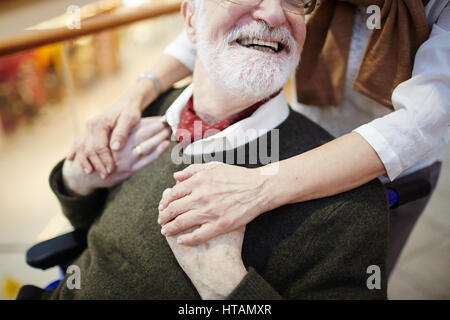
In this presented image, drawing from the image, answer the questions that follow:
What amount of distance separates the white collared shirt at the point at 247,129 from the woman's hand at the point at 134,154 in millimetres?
132

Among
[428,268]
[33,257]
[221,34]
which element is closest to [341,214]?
[221,34]

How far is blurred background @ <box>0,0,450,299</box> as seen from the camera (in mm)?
1894

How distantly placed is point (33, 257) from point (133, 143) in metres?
0.50

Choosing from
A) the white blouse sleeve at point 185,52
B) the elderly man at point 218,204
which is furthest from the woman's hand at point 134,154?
the white blouse sleeve at point 185,52

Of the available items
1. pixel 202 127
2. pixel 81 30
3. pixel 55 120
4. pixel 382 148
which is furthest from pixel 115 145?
pixel 55 120

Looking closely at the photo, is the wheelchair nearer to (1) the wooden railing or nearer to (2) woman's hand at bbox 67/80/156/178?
(2) woman's hand at bbox 67/80/156/178

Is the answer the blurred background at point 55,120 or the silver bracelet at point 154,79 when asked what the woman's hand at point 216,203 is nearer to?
the silver bracelet at point 154,79

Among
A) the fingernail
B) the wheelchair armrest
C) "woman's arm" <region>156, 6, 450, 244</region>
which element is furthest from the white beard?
the wheelchair armrest

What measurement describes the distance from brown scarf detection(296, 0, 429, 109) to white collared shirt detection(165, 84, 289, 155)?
16cm

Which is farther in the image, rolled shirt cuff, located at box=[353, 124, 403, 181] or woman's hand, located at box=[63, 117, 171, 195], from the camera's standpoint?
woman's hand, located at box=[63, 117, 171, 195]

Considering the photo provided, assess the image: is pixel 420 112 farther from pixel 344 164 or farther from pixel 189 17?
pixel 189 17

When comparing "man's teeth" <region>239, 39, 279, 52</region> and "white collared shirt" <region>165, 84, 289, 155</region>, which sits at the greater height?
"man's teeth" <region>239, 39, 279, 52</region>

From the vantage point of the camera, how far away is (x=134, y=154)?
3.84ft

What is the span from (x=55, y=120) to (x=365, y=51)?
318cm
